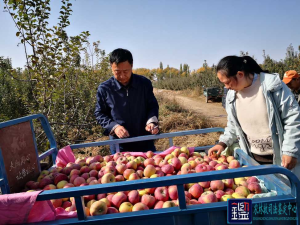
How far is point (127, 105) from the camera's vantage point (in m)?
2.87

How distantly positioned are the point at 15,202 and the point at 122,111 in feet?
5.52

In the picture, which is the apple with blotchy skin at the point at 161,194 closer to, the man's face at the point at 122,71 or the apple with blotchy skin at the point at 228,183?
the apple with blotchy skin at the point at 228,183

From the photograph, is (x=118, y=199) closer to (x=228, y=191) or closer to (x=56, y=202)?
(x=56, y=202)

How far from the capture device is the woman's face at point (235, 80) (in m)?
2.03

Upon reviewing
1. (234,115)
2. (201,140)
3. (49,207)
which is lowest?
(201,140)

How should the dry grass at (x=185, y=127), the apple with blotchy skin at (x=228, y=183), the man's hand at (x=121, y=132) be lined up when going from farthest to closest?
the dry grass at (x=185, y=127) → the man's hand at (x=121, y=132) → the apple with blotchy skin at (x=228, y=183)

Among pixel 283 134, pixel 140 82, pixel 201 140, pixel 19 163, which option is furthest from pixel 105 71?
pixel 283 134

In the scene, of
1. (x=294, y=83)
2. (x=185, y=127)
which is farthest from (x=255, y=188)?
(x=185, y=127)

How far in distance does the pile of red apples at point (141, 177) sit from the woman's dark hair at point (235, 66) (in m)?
0.77

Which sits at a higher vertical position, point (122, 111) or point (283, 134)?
point (122, 111)

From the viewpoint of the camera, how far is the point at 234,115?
7.48 ft

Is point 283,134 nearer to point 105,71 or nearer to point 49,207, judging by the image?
point 49,207

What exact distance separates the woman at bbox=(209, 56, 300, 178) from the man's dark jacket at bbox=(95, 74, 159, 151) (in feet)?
3.48

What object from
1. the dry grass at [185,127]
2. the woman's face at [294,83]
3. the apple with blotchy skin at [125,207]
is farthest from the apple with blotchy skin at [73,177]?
the dry grass at [185,127]
